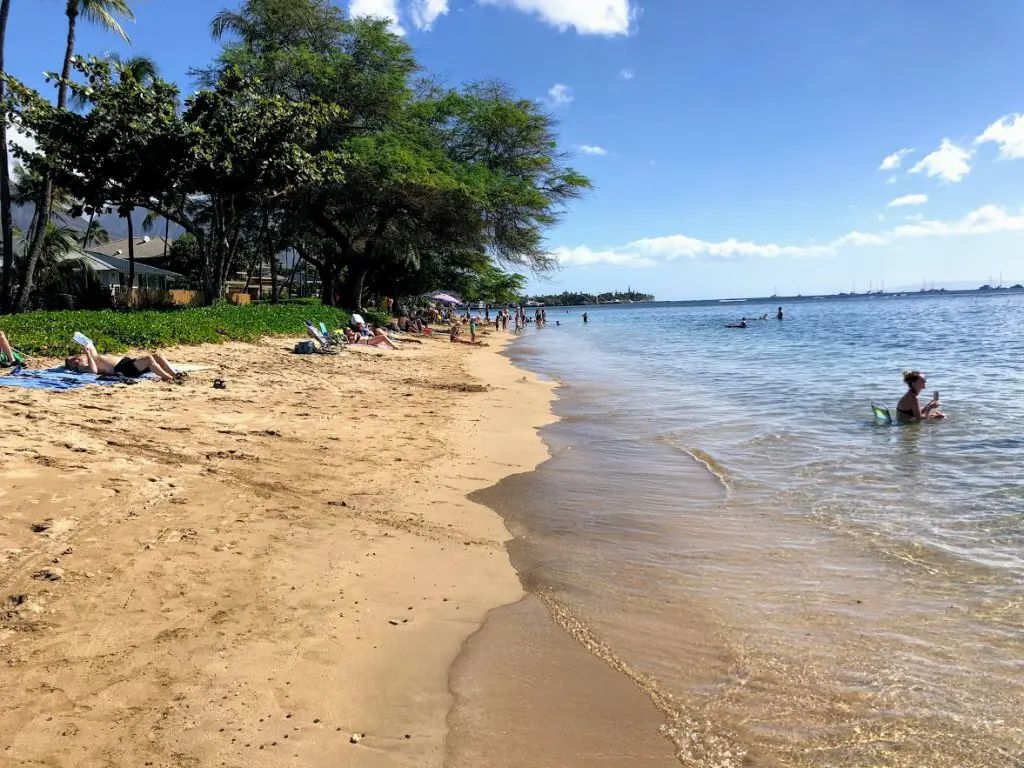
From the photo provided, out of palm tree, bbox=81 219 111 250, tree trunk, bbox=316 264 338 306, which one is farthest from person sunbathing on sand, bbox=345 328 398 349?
palm tree, bbox=81 219 111 250

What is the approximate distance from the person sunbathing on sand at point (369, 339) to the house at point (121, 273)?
10787mm

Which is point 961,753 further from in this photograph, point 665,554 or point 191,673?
point 191,673

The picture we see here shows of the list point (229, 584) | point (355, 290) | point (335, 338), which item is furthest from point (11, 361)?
point (355, 290)

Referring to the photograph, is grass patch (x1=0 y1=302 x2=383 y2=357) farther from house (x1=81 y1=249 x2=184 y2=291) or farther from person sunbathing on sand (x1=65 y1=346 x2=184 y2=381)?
house (x1=81 y1=249 x2=184 y2=291)

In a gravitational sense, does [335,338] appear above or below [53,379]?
above

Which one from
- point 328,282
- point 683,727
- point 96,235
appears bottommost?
point 683,727

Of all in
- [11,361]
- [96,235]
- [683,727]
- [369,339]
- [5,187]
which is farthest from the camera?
[96,235]

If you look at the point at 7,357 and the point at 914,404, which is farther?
the point at 914,404

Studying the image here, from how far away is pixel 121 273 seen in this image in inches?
1292

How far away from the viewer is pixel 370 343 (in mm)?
20656

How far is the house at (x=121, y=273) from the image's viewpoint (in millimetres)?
29438

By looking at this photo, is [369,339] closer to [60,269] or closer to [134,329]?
[134,329]

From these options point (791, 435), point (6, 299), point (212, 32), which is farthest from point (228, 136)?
point (791, 435)

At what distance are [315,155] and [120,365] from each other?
1541 cm
